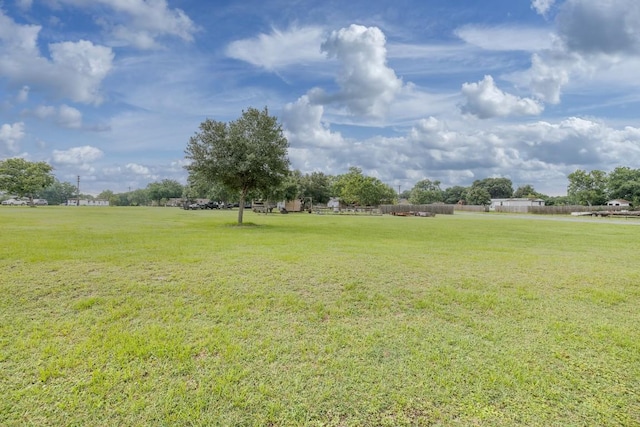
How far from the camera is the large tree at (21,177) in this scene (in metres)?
50.8

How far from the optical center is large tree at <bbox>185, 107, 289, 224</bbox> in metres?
18.0

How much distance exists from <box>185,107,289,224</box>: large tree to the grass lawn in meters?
11.2

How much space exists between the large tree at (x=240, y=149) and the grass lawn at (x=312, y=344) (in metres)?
11.2

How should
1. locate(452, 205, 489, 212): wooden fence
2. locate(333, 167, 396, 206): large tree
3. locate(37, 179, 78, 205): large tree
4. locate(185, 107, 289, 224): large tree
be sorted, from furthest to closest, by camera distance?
locate(37, 179, 78, 205): large tree < locate(452, 205, 489, 212): wooden fence < locate(333, 167, 396, 206): large tree < locate(185, 107, 289, 224): large tree

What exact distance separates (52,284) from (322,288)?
471cm

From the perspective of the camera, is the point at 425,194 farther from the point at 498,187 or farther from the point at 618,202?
the point at 618,202

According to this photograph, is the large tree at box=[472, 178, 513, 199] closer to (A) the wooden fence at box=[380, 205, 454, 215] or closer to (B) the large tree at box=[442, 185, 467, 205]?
(B) the large tree at box=[442, 185, 467, 205]

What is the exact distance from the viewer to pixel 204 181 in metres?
19.2

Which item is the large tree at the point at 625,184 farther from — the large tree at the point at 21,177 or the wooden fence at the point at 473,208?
the large tree at the point at 21,177

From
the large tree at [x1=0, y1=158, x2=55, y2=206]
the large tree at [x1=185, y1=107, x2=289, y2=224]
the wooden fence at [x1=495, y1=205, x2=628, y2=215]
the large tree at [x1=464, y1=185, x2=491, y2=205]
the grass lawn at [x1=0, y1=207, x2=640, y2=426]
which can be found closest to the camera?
the grass lawn at [x1=0, y1=207, x2=640, y2=426]

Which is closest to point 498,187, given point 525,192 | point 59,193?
point 525,192

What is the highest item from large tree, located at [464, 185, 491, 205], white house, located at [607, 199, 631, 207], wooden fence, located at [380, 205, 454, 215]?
large tree, located at [464, 185, 491, 205]

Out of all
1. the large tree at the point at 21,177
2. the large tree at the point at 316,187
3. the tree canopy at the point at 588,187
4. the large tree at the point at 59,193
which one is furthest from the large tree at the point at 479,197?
the large tree at the point at 59,193

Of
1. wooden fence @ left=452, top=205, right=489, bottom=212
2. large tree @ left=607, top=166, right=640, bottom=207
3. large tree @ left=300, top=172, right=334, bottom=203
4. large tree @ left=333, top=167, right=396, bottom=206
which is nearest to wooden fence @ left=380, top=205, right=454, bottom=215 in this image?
large tree @ left=333, top=167, right=396, bottom=206
